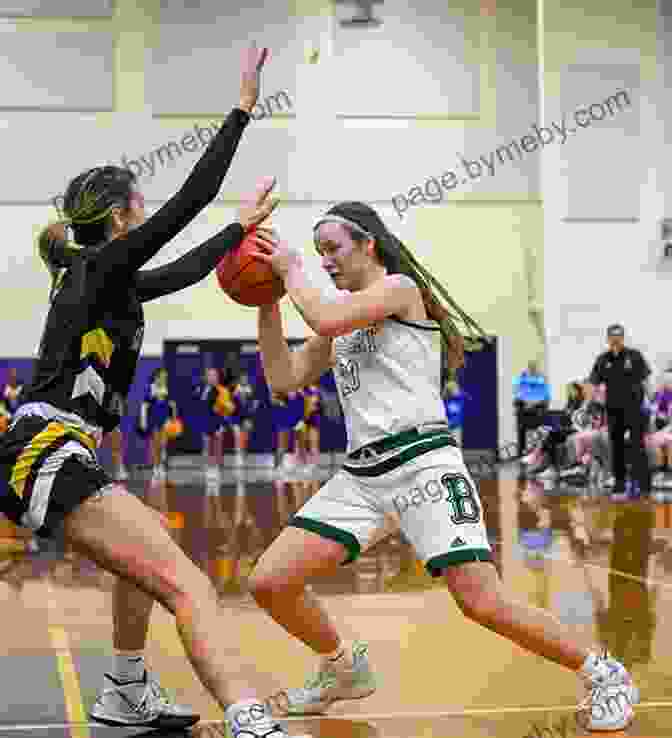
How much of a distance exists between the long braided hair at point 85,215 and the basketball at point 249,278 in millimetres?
507

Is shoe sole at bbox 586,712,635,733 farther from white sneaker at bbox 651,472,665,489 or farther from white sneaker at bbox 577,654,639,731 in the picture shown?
white sneaker at bbox 651,472,665,489

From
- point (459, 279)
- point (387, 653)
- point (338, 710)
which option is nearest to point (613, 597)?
point (387, 653)

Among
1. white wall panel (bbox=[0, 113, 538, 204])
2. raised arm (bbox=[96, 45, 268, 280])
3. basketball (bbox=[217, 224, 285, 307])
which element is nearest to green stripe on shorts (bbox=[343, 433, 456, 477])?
basketball (bbox=[217, 224, 285, 307])

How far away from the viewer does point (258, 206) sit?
4219mm

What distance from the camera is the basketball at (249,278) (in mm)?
4348

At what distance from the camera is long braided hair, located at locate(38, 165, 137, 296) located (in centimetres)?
390

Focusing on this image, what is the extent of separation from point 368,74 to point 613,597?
16847 millimetres

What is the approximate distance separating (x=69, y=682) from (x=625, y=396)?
1028 cm

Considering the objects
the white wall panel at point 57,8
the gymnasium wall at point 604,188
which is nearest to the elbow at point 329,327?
the gymnasium wall at point 604,188

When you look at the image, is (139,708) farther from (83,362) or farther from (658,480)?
(658,480)

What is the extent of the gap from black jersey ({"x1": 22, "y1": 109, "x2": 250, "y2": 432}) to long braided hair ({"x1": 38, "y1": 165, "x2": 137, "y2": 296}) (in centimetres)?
1

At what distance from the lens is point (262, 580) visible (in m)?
4.28

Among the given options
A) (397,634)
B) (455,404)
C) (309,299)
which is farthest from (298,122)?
(309,299)

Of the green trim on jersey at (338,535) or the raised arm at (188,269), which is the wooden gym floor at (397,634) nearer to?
the green trim on jersey at (338,535)
